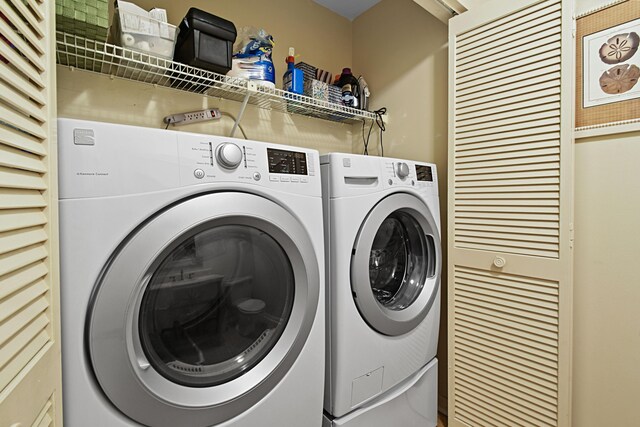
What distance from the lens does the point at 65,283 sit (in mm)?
653

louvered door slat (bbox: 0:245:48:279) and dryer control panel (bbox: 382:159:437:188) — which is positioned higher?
dryer control panel (bbox: 382:159:437:188)

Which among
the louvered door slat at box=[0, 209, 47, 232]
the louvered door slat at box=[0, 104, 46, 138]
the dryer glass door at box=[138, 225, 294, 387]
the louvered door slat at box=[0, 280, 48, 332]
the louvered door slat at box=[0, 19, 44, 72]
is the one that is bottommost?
the dryer glass door at box=[138, 225, 294, 387]

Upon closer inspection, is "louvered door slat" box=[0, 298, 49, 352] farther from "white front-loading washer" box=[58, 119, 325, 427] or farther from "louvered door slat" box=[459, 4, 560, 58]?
"louvered door slat" box=[459, 4, 560, 58]

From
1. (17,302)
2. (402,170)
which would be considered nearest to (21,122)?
(17,302)

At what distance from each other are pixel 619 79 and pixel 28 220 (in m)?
1.78

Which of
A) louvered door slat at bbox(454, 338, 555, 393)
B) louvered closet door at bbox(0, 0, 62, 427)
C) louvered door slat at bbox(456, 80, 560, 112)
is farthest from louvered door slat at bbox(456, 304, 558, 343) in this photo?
louvered closet door at bbox(0, 0, 62, 427)

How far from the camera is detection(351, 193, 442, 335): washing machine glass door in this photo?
1.15 m

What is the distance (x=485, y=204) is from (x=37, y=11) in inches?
59.5

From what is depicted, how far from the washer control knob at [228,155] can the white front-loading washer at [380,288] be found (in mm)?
366

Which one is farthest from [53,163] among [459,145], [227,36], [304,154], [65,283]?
[459,145]

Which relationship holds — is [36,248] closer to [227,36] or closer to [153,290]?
[153,290]

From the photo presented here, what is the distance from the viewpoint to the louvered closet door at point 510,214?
3.79 feet

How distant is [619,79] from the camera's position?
1.12 metres

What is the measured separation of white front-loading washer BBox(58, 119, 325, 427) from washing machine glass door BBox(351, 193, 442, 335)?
0.19 meters
